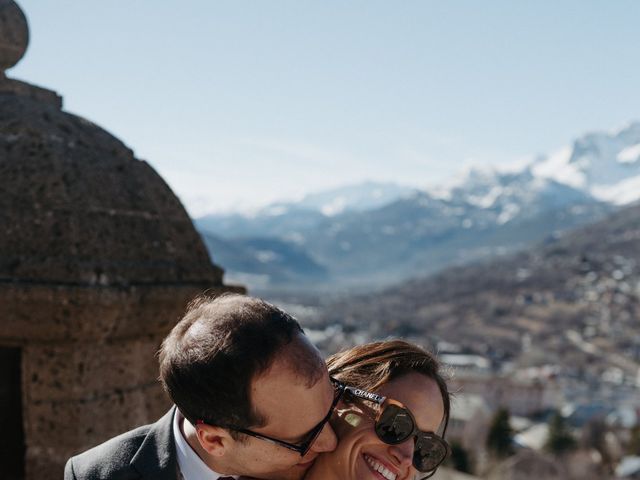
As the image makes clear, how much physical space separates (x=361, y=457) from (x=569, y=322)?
4655 inches

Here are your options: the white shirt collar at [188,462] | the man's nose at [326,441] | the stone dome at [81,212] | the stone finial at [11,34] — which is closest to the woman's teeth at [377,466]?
the man's nose at [326,441]

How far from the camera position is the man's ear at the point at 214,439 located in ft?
5.26

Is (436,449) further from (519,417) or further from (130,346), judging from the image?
(519,417)

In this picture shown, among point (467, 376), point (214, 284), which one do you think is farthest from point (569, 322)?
point (214, 284)

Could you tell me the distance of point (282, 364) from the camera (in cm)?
153

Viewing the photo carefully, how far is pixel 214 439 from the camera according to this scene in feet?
5.37

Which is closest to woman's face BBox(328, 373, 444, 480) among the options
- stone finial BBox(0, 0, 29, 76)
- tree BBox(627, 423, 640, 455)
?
stone finial BBox(0, 0, 29, 76)

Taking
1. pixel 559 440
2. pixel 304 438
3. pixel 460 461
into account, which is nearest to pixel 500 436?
pixel 559 440

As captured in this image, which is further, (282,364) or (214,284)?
(214,284)

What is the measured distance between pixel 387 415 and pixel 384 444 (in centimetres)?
9

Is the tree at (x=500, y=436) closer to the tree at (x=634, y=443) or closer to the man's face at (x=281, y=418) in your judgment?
the tree at (x=634, y=443)

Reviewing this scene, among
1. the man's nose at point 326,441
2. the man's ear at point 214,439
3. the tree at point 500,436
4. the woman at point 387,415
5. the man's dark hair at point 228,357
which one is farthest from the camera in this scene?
the tree at point 500,436

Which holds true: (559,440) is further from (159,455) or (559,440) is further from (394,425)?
(159,455)

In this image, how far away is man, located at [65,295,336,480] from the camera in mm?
1508
